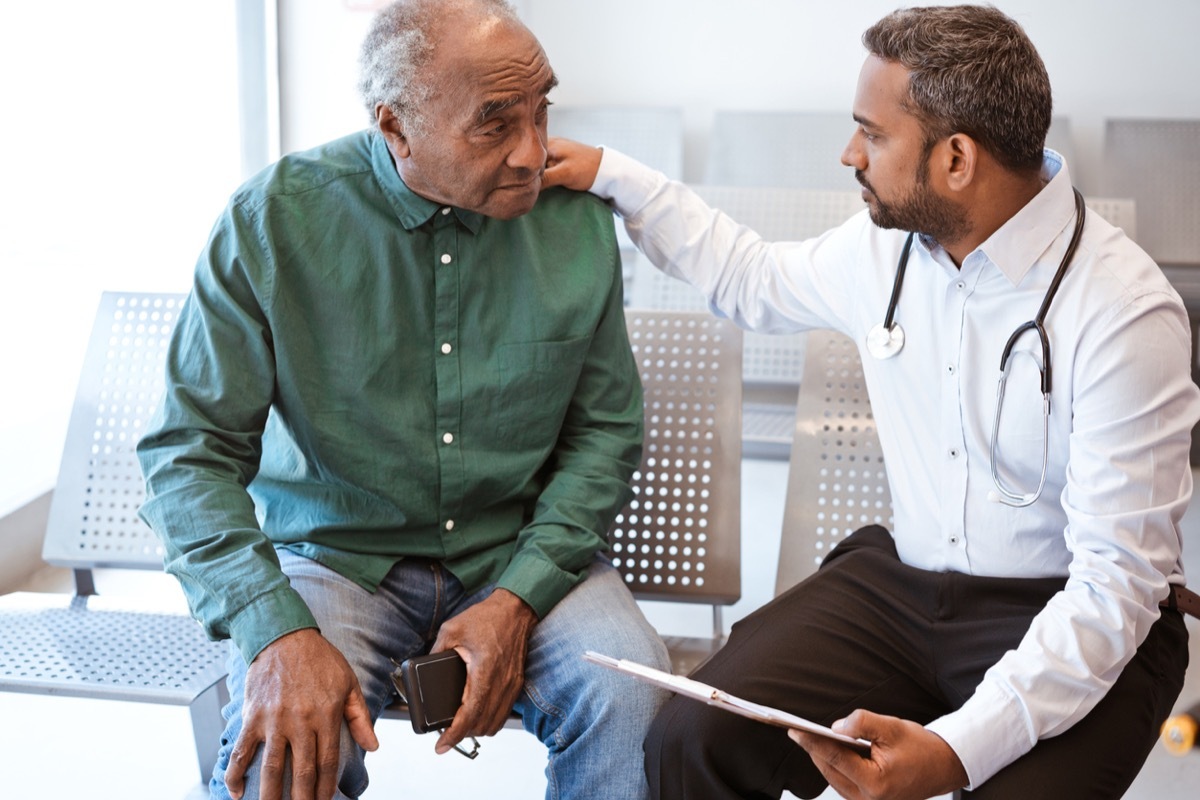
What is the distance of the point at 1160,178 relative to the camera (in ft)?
17.1

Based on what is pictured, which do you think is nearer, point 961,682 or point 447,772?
point 961,682

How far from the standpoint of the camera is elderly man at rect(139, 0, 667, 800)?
5.85 ft

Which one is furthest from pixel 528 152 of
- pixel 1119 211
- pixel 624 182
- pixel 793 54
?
pixel 793 54

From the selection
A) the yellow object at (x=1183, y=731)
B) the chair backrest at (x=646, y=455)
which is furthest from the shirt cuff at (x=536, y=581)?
the yellow object at (x=1183, y=731)

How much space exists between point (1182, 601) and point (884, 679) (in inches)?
17.8

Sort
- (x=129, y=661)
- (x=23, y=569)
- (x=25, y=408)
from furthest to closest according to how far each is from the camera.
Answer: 1. (x=25, y=408)
2. (x=23, y=569)
3. (x=129, y=661)

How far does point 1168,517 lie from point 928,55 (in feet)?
2.43

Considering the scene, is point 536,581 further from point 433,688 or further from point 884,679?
point 884,679

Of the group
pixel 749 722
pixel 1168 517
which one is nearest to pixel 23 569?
pixel 749 722

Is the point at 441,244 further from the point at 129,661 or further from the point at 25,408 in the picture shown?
the point at 25,408

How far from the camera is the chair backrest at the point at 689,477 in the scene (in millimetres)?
2273

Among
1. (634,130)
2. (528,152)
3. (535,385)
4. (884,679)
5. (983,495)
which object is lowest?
(884,679)

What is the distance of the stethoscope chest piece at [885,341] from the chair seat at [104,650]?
1.23m

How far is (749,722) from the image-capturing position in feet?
5.80
